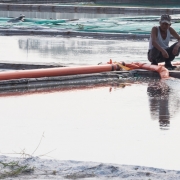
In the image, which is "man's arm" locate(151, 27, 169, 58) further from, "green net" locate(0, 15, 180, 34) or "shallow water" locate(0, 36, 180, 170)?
"green net" locate(0, 15, 180, 34)

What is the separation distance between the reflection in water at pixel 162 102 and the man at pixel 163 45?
85 cm

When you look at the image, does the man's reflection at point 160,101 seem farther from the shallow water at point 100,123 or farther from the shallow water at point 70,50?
the shallow water at point 70,50

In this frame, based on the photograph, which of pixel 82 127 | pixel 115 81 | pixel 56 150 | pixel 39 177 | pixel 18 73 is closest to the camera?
pixel 39 177

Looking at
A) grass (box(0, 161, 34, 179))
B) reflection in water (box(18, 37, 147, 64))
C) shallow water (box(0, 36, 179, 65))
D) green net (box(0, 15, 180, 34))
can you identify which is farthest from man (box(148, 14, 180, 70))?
green net (box(0, 15, 180, 34))

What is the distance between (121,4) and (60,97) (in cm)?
2809

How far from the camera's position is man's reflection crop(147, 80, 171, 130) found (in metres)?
7.80

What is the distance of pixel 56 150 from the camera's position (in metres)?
6.28

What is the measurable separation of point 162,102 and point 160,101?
81 mm

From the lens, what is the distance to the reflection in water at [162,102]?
7.91 meters

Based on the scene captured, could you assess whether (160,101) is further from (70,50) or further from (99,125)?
(70,50)

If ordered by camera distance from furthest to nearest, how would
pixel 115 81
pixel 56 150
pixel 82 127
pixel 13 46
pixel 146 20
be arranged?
pixel 146 20 < pixel 13 46 < pixel 115 81 < pixel 82 127 < pixel 56 150

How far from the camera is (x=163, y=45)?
11.5m

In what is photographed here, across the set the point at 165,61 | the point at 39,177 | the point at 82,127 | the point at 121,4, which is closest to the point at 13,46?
the point at 165,61

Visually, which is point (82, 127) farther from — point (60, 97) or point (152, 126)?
point (60, 97)
